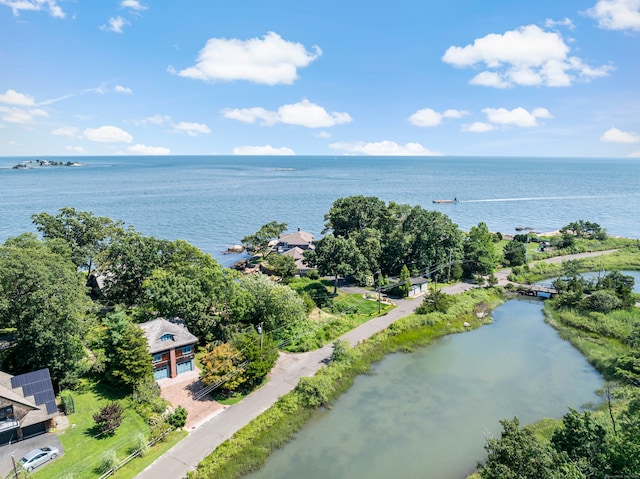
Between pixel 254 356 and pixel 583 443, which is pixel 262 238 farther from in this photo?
pixel 583 443

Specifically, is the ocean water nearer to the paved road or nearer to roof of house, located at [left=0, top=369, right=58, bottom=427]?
the paved road

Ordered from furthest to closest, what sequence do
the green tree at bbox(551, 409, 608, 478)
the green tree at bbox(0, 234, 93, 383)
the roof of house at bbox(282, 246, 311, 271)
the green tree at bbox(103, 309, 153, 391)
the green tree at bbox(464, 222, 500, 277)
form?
the roof of house at bbox(282, 246, 311, 271), the green tree at bbox(464, 222, 500, 277), the green tree at bbox(103, 309, 153, 391), the green tree at bbox(0, 234, 93, 383), the green tree at bbox(551, 409, 608, 478)

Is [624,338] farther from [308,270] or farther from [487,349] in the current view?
[308,270]

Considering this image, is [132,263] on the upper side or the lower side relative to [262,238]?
upper

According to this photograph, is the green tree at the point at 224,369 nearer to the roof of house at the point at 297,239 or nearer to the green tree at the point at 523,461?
the green tree at the point at 523,461

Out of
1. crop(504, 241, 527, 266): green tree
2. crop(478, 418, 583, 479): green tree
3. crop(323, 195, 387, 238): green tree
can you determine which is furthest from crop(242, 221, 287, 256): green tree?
crop(478, 418, 583, 479): green tree

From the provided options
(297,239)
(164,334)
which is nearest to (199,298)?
(164,334)

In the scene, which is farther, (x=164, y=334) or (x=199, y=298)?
(x=199, y=298)
